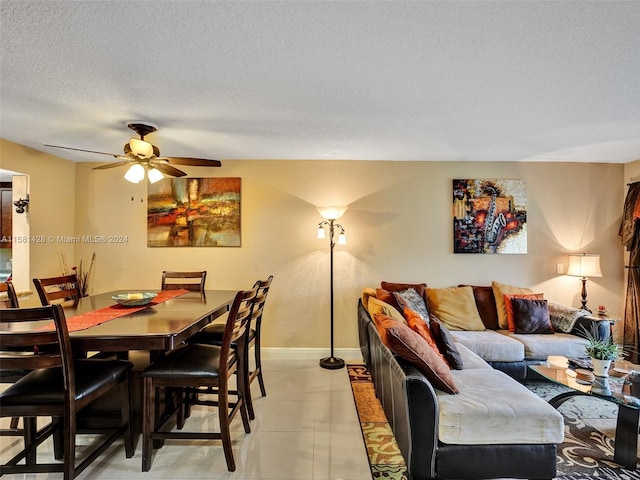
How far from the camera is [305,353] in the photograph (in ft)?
13.0

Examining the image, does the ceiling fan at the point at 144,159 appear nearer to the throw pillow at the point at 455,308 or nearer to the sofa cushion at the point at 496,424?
the sofa cushion at the point at 496,424

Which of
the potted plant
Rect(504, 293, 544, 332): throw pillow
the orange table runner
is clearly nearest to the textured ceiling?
the orange table runner

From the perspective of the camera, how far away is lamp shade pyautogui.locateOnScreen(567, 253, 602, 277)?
3.64m

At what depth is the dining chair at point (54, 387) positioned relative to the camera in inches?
60.9

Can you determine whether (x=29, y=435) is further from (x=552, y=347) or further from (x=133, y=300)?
(x=552, y=347)

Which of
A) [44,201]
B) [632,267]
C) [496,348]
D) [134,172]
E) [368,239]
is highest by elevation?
[134,172]

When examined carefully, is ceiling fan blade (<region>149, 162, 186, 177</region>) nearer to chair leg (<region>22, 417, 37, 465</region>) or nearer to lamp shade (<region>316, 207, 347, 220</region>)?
A: lamp shade (<region>316, 207, 347, 220</region>)

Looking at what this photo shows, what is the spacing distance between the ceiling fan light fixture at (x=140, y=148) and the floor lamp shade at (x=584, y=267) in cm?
454

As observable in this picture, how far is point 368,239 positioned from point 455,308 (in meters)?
1.24

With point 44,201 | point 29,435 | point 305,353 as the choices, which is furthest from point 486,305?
point 44,201

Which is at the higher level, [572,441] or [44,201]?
[44,201]

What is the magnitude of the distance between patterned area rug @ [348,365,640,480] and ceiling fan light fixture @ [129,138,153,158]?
2686 millimetres

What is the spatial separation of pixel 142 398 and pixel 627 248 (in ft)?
17.0

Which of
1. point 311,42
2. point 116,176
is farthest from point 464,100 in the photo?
point 116,176
